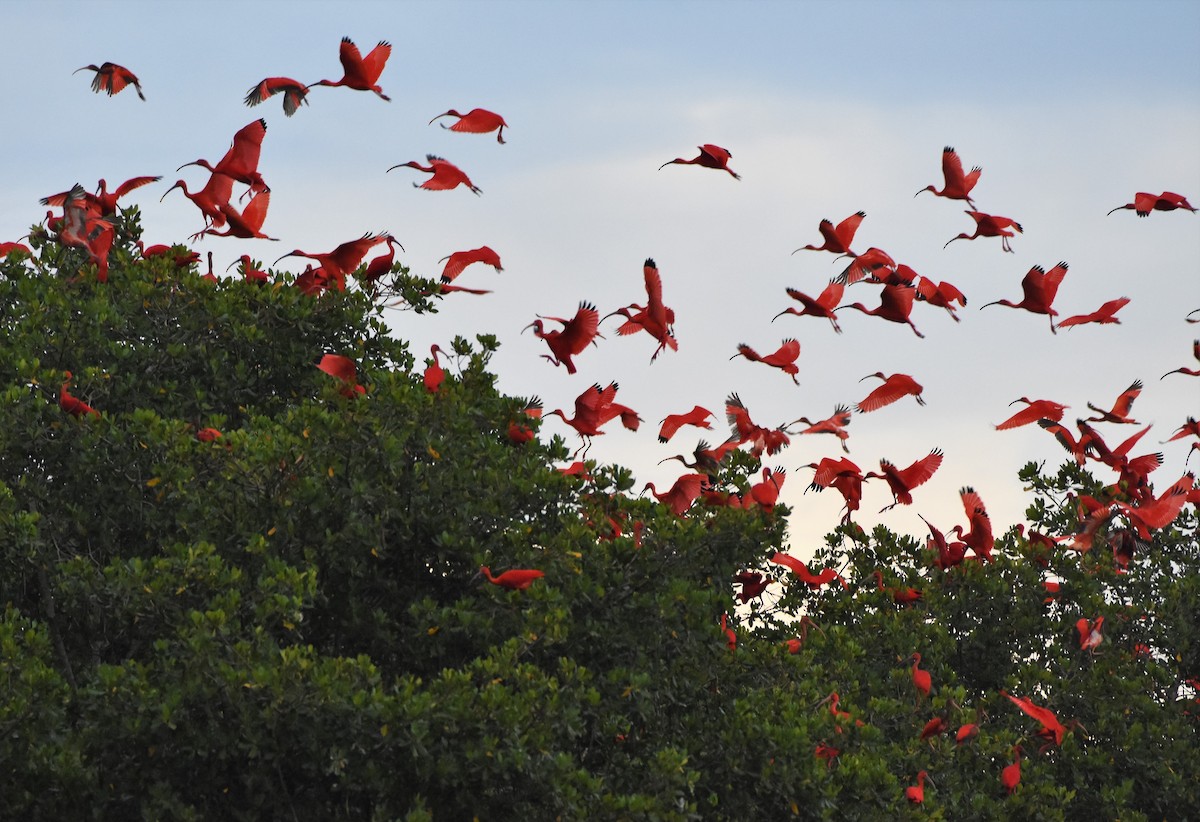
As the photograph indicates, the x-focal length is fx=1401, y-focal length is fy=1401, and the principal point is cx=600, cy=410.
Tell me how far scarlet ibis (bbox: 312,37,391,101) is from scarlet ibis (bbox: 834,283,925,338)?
393 centimetres

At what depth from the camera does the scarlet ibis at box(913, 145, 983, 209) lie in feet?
36.9

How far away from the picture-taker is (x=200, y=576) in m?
7.49

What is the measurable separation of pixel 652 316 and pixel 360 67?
273cm

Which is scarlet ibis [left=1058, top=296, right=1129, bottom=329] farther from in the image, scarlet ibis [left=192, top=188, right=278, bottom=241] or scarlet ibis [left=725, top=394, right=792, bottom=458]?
scarlet ibis [left=192, top=188, right=278, bottom=241]

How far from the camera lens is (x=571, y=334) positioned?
31.8 ft

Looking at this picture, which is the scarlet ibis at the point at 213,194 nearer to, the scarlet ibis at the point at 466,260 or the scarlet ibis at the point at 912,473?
the scarlet ibis at the point at 466,260

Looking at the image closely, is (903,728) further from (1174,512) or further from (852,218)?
(852,218)

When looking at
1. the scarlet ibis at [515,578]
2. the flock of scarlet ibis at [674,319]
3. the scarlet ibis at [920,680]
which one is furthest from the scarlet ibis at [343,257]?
the scarlet ibis at [920,680]

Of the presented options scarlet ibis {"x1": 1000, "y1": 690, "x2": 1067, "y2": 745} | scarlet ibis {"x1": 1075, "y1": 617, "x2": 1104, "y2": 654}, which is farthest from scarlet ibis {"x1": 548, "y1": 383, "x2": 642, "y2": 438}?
scarlet ibis {"x1": 1075, "y1": 617, "x2": 1104, "y2": 654}

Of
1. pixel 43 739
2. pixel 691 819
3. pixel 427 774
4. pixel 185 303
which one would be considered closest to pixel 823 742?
pixel 691 819

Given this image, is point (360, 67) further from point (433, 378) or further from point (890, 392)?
point (890, 392)

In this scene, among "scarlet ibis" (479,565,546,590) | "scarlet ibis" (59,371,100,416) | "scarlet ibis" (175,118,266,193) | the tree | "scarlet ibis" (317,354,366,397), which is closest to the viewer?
the tree

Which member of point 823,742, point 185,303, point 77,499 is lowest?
point 823,742

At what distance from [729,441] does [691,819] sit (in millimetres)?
3346
